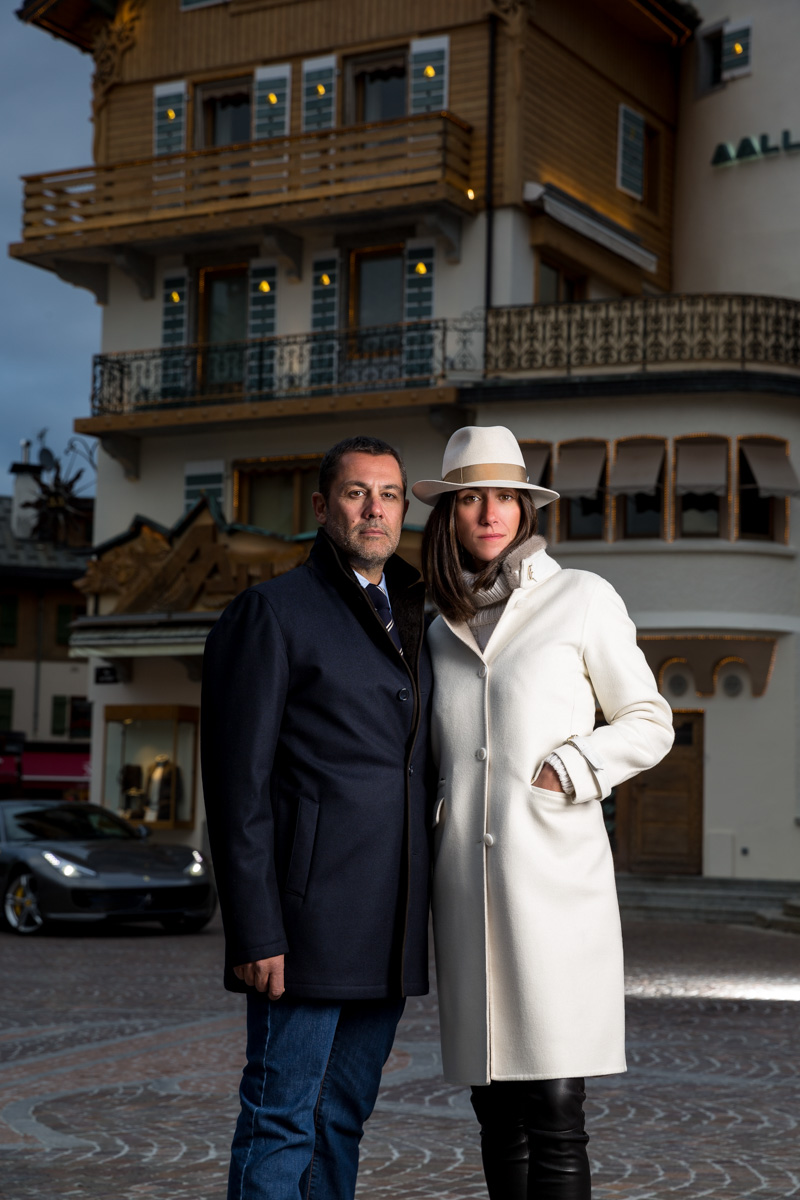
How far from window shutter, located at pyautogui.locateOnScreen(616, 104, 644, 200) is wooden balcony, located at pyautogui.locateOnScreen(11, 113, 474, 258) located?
3815 millimetres

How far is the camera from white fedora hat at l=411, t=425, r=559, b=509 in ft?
14.2

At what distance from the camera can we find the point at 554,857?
4082mm

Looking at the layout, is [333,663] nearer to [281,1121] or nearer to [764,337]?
[281,1121]

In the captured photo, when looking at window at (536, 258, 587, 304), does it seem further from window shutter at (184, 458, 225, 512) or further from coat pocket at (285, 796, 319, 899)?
coat pocket at (285, 796, 319, 899)

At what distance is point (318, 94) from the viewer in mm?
29109

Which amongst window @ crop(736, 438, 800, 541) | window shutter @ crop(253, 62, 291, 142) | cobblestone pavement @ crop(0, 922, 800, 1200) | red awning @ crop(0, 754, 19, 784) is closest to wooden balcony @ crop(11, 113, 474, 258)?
window shutter @ crop(253, 62, 291, 142)

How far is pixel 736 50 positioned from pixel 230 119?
9.04 meters

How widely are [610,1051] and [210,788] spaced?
1.15m

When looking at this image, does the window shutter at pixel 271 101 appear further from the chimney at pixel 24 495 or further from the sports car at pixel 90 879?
the chimney at pixel 24 495

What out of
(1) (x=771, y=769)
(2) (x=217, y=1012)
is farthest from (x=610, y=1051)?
(1) (x=771, y=769)

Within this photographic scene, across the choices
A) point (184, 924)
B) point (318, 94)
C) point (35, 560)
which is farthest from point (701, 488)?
point (35, 560)

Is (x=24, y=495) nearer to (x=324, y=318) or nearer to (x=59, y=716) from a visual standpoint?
(x=59, y=716)

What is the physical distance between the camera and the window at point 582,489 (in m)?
26.3

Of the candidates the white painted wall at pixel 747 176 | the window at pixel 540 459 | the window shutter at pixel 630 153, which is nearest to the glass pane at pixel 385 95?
the window shutter at pixel 630 153
